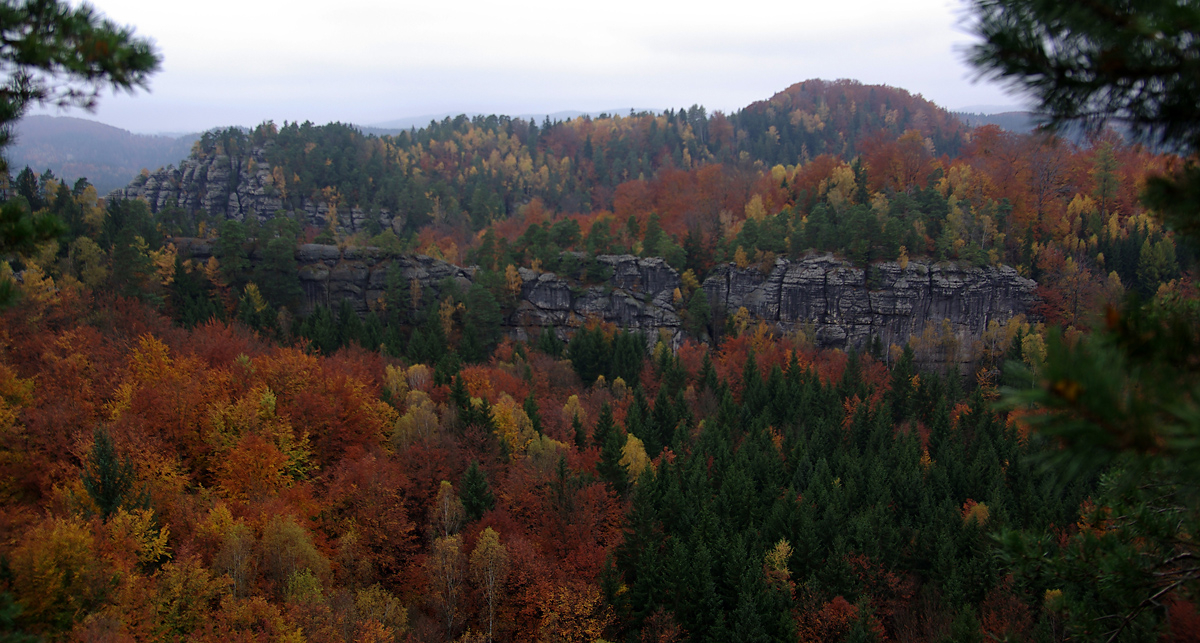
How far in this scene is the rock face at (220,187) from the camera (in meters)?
114

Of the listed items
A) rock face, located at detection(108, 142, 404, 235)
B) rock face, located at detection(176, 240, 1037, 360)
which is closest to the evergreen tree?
rock face, located at detection(176, 240, 1037, 360)

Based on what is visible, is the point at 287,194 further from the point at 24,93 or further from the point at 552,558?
the point at 24,93

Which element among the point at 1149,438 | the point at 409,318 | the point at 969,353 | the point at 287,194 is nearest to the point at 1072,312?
the point at 969,353

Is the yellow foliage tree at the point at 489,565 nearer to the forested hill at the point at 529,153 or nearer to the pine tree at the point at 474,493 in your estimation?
the pine tree at the point at 474,493

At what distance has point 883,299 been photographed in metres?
76.4

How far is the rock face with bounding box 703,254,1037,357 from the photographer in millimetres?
75875

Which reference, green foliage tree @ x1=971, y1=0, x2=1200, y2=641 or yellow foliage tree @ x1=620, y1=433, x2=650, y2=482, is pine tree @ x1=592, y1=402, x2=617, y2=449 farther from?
green foliage tree @ x1=971, y1=0, x2=1200, y2=641

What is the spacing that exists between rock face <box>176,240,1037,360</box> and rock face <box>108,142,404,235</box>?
4365 cm

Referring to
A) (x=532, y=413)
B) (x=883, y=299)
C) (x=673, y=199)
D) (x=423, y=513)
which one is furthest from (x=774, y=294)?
(x=423, y=513)

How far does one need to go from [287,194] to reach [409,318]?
55.8 m

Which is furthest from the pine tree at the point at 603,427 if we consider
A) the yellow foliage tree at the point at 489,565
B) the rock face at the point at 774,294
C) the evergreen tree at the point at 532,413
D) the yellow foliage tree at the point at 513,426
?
the rock face at the point at 774,294

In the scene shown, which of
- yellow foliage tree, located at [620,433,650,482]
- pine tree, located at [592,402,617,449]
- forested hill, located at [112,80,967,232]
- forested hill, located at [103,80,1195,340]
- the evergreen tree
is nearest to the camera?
yellow foliage tree, located at [620,433,650,482]

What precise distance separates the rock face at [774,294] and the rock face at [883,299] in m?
0.11

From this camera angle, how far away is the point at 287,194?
374ft
